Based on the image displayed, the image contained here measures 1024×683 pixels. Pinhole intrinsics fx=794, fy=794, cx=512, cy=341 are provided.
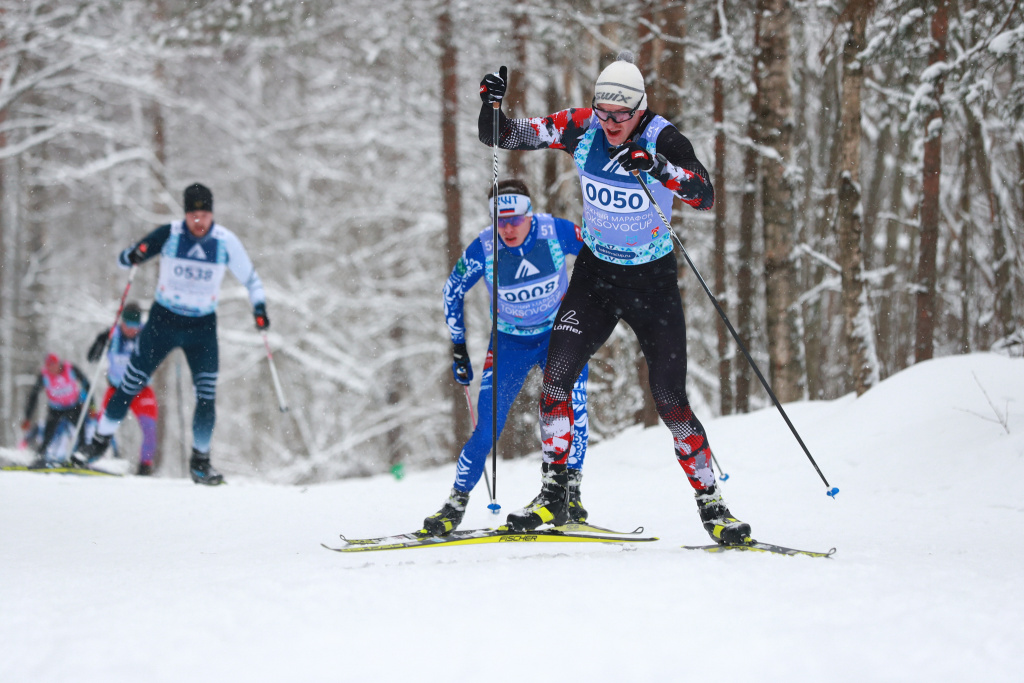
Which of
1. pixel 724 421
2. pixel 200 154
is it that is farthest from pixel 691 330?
pixel 200 154

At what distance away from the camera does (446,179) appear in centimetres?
1055

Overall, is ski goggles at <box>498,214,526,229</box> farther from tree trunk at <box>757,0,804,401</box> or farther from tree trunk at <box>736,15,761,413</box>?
tree trunk at <box>736,15,761,413</box>

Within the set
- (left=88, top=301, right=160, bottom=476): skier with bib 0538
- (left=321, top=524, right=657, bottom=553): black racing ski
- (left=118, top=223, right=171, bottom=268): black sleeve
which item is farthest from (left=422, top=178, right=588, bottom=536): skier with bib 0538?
(left=88, top=301, right=160, bottom=476): skier with bib 0538

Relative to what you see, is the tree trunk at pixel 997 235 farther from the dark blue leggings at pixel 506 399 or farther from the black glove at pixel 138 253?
the black glove at pixel 138 253

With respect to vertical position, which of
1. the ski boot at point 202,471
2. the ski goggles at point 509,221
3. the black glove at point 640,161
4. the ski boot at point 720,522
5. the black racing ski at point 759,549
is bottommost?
the ski boot at point 202,471

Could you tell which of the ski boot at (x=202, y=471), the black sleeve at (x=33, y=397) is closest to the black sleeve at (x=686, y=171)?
the ski boot at (x=202, y=471)

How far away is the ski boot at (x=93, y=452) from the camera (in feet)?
22.6

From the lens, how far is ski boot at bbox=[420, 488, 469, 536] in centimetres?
393

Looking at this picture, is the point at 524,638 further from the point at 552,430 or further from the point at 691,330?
the point at 691,330

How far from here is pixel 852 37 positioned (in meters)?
7.36

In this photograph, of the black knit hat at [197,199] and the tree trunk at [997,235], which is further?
the tree trunk at [997,235]

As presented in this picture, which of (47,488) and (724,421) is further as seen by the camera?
(724,421)

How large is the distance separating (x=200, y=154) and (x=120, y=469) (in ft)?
40.9

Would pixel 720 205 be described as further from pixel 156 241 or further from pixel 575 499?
pixel 156 241
